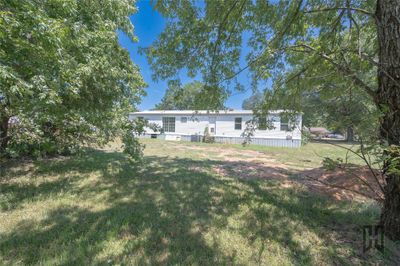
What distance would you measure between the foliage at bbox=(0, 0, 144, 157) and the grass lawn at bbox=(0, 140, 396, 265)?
112cm

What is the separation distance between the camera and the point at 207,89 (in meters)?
4.55

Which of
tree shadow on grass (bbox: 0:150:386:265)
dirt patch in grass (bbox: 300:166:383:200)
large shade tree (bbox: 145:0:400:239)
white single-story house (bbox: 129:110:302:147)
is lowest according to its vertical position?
tree shadow on grass (bbox: 0:150:386:265)

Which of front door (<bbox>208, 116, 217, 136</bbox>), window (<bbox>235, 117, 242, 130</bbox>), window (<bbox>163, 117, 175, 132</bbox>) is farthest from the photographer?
window (<bbox>163, 117, 175, 132</bbox>)

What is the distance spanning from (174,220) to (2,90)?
2.77 meters

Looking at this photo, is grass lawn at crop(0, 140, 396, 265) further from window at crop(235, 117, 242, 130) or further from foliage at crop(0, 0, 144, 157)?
window at crop(235, 117, 242, 130)

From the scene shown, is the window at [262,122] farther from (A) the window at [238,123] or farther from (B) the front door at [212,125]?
(B) the front door at [212,125]

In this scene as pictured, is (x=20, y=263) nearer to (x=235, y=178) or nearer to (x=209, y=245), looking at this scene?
(x=209, y=245)

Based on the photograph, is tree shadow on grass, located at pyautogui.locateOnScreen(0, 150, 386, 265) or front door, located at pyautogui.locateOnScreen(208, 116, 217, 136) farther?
front door, located at pyautogui.locateOnScreen(208, 116, 217, 136)

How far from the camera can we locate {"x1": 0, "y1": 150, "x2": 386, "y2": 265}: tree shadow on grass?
238cm

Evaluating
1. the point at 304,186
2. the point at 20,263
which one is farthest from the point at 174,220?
the point at 304,186

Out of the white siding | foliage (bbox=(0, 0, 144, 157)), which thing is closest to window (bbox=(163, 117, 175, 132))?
the white siding

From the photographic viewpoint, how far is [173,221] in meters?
3.16

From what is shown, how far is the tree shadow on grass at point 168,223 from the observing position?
2.38 m

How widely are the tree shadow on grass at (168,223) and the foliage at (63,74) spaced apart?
4.55 feet
